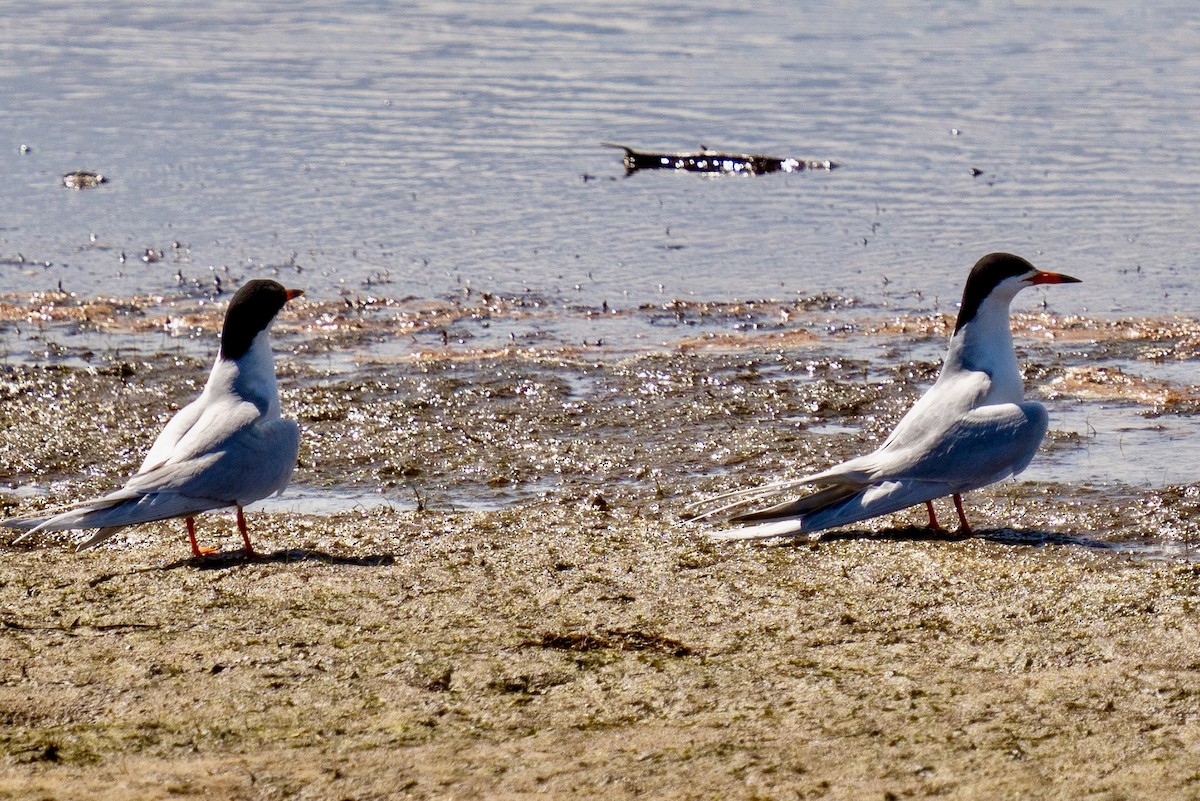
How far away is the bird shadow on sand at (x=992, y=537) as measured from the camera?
20.0ft

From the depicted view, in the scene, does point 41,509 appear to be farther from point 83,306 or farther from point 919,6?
point 919,6

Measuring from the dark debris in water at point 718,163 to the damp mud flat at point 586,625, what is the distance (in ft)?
22.4

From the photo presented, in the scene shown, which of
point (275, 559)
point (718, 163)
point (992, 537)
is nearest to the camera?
point (275, 559)

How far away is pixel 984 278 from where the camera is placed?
6.98 meters

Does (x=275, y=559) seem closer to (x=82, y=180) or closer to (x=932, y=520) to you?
(x=932, y=520)

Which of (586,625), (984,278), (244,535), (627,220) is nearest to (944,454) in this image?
(984,278)

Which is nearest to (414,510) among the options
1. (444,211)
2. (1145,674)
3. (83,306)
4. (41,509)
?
(41,509)

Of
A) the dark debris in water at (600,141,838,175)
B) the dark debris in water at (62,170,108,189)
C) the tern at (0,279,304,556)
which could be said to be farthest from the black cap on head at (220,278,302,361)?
the dark debris in water at (62,170,108,189)

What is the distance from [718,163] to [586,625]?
10650 millimetres

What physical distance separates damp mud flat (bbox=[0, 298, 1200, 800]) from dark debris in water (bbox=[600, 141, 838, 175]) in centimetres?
682

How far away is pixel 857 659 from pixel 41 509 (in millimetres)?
3722

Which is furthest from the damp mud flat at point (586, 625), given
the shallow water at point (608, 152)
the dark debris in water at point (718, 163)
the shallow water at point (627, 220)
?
the dark debris in water at point (718, 163)

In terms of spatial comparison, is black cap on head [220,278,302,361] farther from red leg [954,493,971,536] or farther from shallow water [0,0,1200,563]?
red leg [954,493,971,536]

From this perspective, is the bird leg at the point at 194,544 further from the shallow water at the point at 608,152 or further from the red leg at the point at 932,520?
the shallow water at the point at 608,152
